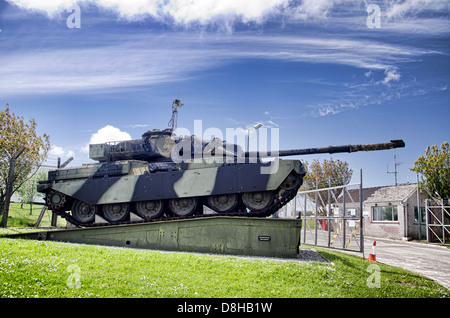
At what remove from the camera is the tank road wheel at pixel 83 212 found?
1556 centimetres

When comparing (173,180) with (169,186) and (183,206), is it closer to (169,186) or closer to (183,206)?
(169,186)

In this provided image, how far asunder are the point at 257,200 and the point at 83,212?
26.3 ft

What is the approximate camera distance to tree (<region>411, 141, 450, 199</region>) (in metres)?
25.8

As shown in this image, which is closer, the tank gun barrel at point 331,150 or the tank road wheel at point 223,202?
the tank gun barrel at point 331,150

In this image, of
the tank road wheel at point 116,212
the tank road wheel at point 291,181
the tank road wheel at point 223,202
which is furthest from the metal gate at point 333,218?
the tank road wheel at point 116,212

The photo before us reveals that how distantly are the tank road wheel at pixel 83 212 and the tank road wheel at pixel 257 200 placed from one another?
6.90 metres

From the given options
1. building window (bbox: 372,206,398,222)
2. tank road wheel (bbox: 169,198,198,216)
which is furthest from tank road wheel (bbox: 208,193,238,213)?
building window (bbox: 372,206,398,222)

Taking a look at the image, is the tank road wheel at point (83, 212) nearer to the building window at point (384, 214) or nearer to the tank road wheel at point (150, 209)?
the tank road wheel at point (150, 209)

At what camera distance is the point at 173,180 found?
1416cm

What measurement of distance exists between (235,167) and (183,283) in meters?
7.11

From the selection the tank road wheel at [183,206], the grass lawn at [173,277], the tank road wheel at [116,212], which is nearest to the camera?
the grass lawn at [173,277]

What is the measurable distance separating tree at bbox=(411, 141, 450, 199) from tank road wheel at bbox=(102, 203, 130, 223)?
898 inches

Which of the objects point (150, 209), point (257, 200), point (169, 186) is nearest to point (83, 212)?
point (150, 209)
